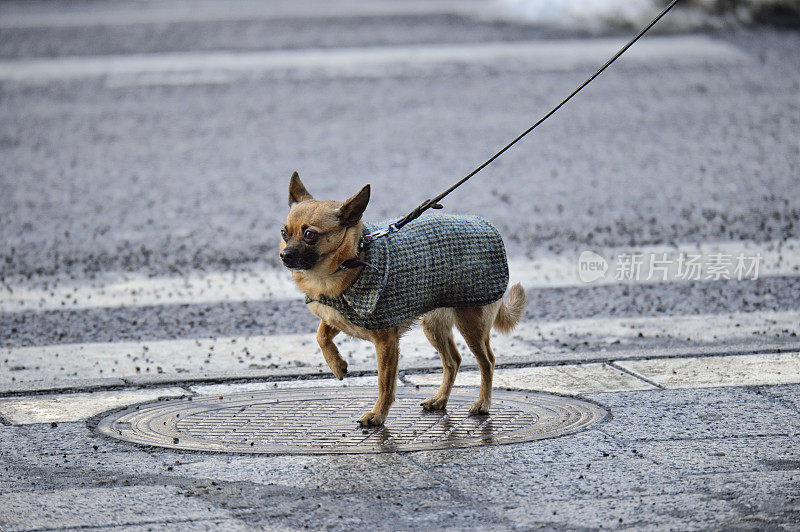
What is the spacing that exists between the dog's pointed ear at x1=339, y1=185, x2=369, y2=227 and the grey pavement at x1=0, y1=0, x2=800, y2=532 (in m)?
1.07

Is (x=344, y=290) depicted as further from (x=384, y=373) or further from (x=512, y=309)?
(x=512, y=309)

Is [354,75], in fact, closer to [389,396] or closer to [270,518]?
[389,396]

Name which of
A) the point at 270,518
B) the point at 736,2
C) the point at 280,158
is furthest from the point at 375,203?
the point at 736,2

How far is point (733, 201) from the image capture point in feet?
36.4

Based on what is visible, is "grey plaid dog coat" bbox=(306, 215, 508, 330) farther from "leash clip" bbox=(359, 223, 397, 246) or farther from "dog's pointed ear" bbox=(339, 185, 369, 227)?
"dog's pointed ear" bbox=(339, 185, 369, 227)

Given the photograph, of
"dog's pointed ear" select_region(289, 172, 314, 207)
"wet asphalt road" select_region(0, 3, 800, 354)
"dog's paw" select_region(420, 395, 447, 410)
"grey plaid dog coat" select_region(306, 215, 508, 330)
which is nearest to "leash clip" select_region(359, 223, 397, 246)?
"grey plaid dog coat" select_region(306, 215, 508, 330)

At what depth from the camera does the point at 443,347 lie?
5828 millimetres

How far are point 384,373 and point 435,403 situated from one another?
0.48 meters

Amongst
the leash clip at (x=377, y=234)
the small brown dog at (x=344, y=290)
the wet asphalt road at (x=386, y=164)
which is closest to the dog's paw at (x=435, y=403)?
the small brown dog at (x=344, y=290)

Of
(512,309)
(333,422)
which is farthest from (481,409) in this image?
(333,422)

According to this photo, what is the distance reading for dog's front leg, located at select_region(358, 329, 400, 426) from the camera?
213 inches

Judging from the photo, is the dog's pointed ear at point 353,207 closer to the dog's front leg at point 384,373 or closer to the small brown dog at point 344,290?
the small brown dog at point 344,290

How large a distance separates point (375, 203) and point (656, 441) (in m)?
6.39

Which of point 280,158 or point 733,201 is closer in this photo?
point 733,201
